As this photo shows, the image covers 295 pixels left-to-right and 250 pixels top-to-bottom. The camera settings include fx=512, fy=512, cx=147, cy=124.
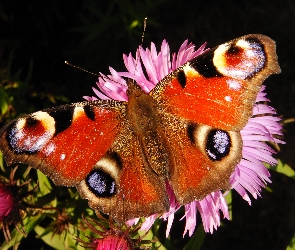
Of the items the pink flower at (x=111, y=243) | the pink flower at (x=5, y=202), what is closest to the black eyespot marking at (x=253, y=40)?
the pink flower at (x=111, y=243)

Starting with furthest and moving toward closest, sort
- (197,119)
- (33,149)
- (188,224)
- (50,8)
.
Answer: (50,8) < (188,224) < (197,119) < (33,149)

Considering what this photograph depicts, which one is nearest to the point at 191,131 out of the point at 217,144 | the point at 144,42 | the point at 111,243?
the point at 217,144

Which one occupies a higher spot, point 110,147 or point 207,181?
point 110,147

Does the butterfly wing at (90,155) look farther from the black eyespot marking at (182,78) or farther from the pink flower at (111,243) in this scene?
the black eyespot marking at (182,78)

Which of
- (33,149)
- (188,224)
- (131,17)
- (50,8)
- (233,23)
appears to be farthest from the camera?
(233,23)

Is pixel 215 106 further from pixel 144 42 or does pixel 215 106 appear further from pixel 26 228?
pixel 144 42

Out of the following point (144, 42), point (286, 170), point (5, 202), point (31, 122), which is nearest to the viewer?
point (31, 122)

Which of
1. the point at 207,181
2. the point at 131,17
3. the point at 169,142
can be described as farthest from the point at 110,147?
the point at 131,17

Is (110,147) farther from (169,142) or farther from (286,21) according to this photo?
(286,21)

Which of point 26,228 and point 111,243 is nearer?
point 111,243
